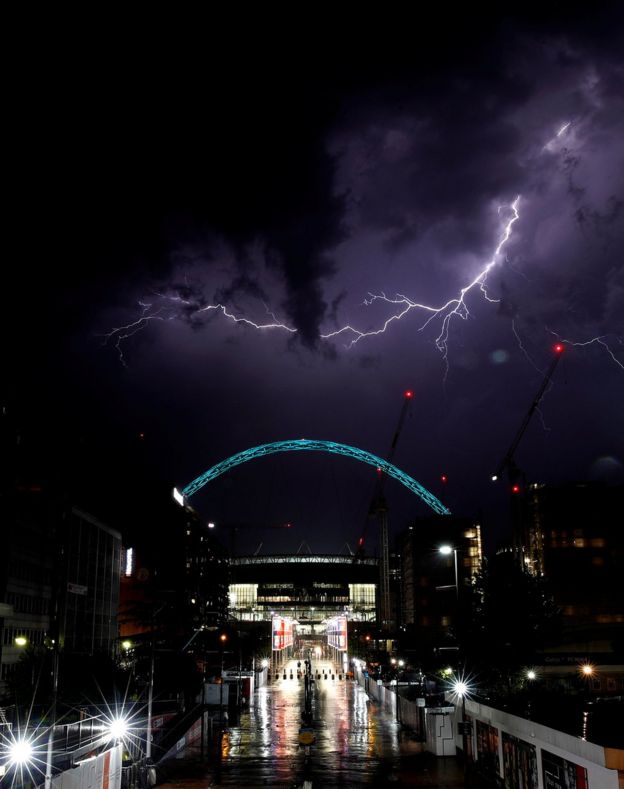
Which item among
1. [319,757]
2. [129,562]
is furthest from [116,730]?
[129,562]

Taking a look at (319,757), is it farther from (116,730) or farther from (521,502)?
(521,502)

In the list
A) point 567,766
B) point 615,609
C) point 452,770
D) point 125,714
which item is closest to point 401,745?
point 452,770

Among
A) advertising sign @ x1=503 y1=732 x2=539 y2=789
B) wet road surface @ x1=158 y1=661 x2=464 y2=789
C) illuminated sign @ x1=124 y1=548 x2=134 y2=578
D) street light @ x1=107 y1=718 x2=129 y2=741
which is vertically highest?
illuminated sign @ x1=124 y1=548 x2=134 y2=578

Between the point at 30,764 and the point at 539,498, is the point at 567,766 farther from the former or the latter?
the point at 539,498

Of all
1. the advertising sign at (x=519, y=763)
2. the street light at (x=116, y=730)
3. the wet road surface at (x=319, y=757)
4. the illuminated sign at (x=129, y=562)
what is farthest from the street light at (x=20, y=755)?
the illuminated sign at (x=129, y=562)

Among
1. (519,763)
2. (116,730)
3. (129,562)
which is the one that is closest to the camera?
(519,763)

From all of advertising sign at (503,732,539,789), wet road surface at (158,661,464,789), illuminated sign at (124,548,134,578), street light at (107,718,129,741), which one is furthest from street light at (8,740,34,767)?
illuminated sign at (124,548,134,578)

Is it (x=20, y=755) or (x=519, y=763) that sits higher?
(x=20, y=755)

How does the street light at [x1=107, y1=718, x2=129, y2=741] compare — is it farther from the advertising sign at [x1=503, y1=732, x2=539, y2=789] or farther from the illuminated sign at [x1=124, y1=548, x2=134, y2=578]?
the illuminated sign at [x1=124, y1=548, x2=134, y2=578]
